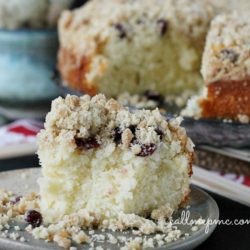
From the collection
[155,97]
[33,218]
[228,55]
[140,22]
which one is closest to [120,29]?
[140,22]

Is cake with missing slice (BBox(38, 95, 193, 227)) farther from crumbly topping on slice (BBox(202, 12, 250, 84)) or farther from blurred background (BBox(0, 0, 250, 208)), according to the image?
blurred background (BBox(0, 0, 250, 208))

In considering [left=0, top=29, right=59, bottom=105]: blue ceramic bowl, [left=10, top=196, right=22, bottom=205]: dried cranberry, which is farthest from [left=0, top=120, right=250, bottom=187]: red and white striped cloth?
[left=10, top=196, right=22, bottom=205]: dried cranberry

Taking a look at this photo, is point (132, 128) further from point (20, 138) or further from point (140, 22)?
point (20, 138)

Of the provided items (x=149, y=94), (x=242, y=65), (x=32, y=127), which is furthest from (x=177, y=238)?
(x=32, y=127)

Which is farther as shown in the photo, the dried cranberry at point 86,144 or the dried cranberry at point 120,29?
the dried cranberry at point 120,29

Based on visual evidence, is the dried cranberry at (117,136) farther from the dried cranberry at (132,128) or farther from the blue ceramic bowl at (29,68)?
the blue ceramic bowl at (29,68)

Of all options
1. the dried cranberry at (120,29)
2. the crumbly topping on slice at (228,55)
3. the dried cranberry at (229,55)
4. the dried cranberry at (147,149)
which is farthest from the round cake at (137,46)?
the dried cranberry at (147,149)
